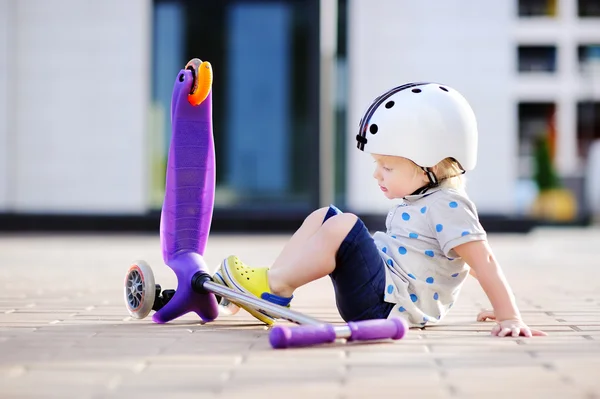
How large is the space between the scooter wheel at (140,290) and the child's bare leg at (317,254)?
0.54m

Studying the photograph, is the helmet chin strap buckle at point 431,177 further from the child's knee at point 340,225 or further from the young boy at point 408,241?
the child's knee at point 340,225

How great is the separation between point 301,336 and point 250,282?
0.59 meters

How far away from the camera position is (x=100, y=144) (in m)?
12.6

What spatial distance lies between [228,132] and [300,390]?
1182 centimetres

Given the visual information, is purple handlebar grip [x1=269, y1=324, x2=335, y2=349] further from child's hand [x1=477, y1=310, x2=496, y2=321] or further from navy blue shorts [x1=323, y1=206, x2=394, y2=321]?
child's hand [x1=477, y1=310, x2=496, y2=321]

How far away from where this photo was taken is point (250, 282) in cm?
325

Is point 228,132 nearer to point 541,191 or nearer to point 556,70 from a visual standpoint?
point 541,191

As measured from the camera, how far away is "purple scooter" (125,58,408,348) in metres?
3.46

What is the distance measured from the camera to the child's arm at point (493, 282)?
3029mm

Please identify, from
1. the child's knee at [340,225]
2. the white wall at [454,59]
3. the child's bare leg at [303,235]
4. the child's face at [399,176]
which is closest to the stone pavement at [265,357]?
the child's bare leg at [303,235]

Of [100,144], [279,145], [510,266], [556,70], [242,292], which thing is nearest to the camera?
[242,292]

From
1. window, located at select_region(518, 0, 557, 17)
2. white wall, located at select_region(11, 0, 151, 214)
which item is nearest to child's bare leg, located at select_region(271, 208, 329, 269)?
white wall, located at select_region(11, 0, 151, 214)

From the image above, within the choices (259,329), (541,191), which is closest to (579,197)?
(541,191)

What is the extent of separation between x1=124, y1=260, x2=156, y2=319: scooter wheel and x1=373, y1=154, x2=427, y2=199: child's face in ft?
3.12
